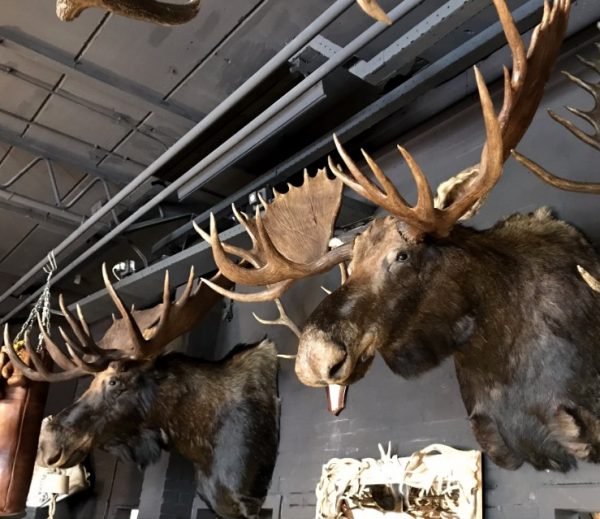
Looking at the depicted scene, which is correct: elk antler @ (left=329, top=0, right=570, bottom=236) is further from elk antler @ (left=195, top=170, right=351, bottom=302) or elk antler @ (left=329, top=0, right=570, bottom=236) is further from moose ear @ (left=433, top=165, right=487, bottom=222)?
elk antler @ (left=195, top=170, right=351, bottom=302)

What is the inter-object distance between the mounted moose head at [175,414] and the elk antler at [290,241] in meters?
0.71

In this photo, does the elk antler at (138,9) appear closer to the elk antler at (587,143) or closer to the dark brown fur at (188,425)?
the elk antler at (587,143)

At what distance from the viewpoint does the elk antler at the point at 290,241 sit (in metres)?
2.51

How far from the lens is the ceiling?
3.05 metres

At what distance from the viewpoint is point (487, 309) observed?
2209 millimetres

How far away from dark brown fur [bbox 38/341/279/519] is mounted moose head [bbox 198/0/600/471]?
1651 millimetres

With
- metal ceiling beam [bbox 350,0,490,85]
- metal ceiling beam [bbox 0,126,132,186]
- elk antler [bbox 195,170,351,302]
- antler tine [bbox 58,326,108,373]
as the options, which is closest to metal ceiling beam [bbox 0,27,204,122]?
metal ceiling beam [bbox 0,126,132,186]

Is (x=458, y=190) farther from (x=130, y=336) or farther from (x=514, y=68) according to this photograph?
(x=130, y=336)

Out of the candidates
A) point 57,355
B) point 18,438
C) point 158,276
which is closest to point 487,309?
point 57,355

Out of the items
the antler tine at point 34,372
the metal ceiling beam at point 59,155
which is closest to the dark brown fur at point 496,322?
the antler tine at point 34,372

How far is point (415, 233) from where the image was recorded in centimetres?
217

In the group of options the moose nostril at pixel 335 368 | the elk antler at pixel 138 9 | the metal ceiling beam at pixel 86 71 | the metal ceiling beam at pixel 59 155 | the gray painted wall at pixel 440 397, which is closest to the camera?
the elk antler at pixel 138 9

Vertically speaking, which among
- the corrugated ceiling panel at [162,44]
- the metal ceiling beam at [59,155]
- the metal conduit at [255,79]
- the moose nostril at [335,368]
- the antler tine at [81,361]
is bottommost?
the moose nostril at [335,368]

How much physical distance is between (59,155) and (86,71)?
50.0 inches
